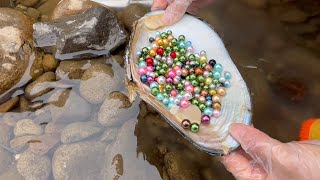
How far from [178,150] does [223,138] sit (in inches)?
19.3

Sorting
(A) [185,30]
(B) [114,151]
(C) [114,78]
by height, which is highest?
(A) [185,30]

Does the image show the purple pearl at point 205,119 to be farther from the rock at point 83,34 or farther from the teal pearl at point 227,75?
the rock at point 83,34

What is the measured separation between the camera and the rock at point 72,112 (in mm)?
2893

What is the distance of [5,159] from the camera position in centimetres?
278

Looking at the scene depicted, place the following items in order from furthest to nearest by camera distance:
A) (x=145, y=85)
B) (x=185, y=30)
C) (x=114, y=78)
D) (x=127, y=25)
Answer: (x=127, y=25) → (x=114, y=78) → (x=185, y=30) → (x=145, y=85)

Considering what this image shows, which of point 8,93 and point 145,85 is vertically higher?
point 145,85

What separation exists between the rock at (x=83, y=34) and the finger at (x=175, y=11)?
0.49 meters

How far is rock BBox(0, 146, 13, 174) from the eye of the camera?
2.77 meters

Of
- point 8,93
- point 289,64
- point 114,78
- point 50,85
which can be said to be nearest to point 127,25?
point 114,78

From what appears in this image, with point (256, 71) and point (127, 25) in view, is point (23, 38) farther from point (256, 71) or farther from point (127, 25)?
point (256, 71)

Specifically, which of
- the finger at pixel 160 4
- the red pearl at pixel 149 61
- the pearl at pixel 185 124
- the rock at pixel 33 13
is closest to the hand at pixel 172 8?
the finger at pixel 160 4

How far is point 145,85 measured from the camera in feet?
8.48

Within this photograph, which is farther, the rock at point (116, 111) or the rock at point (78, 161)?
the rock at point (116, 111)

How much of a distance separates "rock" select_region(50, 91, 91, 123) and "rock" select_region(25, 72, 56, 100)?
151 mm
